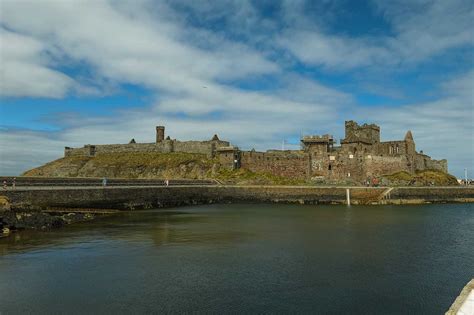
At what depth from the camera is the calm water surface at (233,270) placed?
1024 centimetres

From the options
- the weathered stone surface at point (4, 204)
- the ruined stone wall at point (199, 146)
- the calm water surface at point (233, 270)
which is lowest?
the calm water surface at point (233, 270)

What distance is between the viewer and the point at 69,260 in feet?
48.6

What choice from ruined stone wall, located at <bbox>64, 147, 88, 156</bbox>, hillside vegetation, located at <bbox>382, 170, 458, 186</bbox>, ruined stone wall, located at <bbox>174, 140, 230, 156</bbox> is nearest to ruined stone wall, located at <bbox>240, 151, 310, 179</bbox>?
ruined stone wall, located at <bbox>174, 140, 230, 156</bbox>

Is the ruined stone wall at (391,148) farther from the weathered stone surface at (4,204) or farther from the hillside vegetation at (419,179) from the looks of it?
the weathered stone surface at (4,204)

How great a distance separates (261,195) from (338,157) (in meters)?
18.1

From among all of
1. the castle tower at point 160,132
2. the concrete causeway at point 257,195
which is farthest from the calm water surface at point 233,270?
the castle tower at point 160,132

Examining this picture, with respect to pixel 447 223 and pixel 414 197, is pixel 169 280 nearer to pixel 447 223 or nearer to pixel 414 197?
pixel 447 223

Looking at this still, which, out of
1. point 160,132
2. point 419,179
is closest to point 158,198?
point 160,132

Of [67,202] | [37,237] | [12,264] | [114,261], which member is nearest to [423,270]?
[114,261]

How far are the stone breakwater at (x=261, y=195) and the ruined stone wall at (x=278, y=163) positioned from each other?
12338 millimetres

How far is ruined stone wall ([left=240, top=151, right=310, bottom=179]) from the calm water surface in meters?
39.5

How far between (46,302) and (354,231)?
59.7 ft

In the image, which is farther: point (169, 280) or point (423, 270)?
point (423, 270)

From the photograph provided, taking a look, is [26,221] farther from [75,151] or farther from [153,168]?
[75,151]
